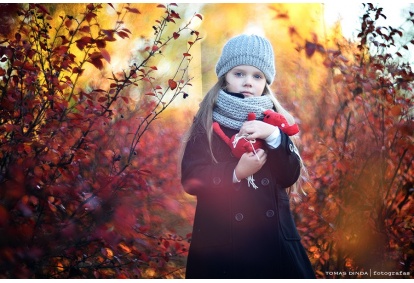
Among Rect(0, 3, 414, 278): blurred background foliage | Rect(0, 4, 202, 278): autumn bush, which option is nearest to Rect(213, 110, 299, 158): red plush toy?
Rect(0, 4, 202, 278): autumn bush

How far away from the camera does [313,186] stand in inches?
182

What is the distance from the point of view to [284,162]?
9.12 ft

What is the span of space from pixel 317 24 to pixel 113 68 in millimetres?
1875

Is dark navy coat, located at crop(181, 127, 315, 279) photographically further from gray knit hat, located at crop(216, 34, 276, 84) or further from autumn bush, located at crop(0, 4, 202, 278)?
autumn bush, located at crop(0, 4, 202, 278)

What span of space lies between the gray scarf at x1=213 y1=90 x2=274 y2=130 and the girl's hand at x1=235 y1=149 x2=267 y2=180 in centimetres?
28

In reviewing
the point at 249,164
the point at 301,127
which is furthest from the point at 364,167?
the point at 249,164

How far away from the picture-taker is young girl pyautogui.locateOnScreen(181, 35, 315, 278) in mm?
2754

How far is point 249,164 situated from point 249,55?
0.72 meters

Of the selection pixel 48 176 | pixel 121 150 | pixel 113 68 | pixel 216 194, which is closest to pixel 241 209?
pixel 216 194

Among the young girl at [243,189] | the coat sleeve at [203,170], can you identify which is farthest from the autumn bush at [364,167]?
the coat sleeve at [203,170]

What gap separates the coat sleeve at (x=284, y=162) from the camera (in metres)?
2.76

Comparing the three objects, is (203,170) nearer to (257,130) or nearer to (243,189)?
(243,189)

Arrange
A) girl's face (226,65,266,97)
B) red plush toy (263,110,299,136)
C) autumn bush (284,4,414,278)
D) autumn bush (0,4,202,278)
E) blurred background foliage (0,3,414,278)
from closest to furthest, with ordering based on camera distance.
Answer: red plush toy (263,110,299,136) → girl's face (226,65,266,97) → autumn bush (0,4,202,278) → blurred background foliage (0,3,414,278) → autumn bush (284,4,414,278)

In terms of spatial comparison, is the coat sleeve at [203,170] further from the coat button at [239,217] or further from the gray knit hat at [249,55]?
the gray knit hat at [249,55]
